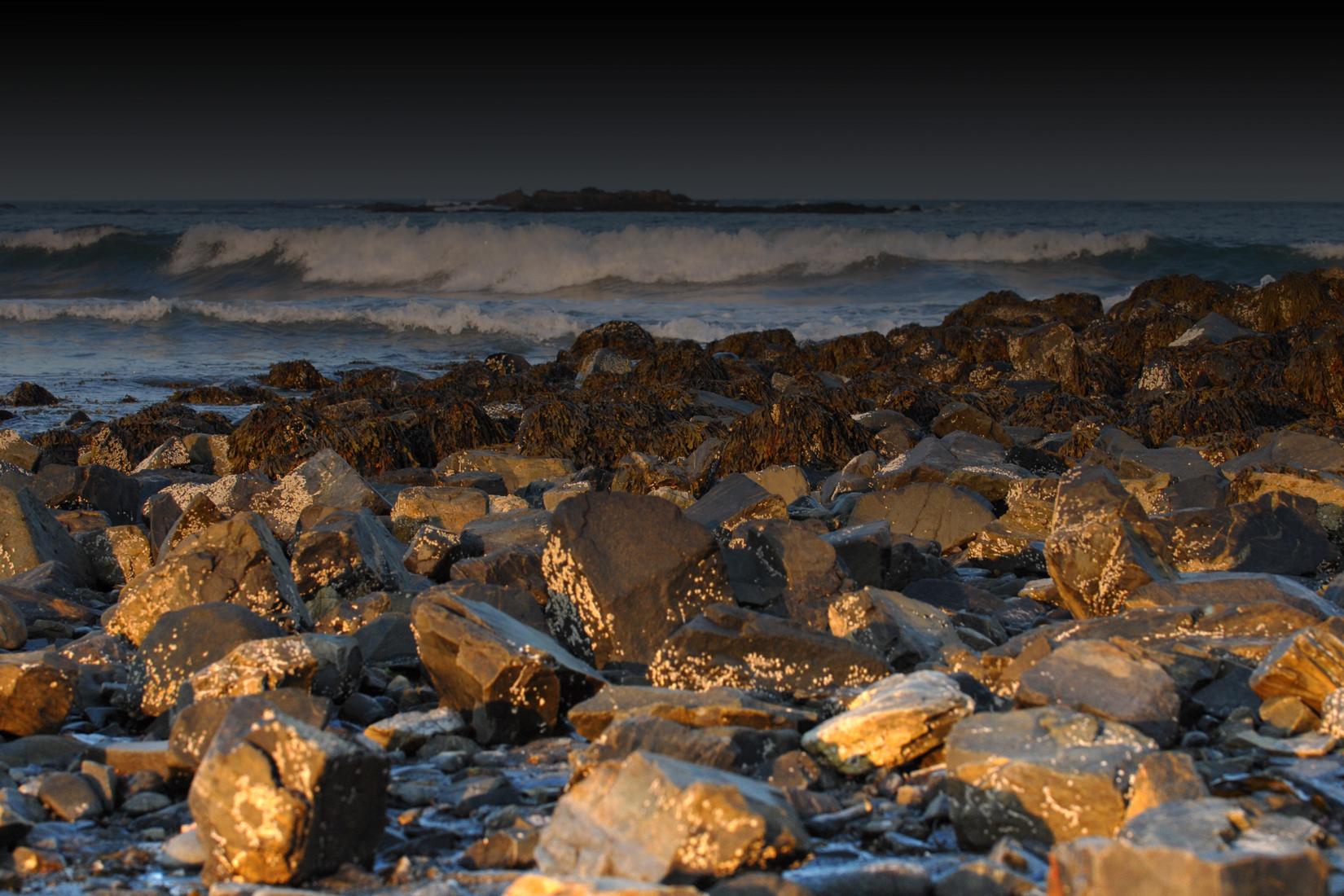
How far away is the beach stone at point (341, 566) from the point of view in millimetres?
3895

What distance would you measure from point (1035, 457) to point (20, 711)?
16.2 feet

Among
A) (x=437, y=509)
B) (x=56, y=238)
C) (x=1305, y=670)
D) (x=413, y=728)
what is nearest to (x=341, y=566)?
(x=413, y=728)

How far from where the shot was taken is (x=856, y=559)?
12.8 ft

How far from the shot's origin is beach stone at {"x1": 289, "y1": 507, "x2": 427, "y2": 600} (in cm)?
389

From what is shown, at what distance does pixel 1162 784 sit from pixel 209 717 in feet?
6.25

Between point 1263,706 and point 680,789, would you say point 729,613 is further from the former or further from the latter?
point 1263,706

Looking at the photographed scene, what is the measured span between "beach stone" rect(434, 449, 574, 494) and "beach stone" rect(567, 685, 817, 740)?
371 cm

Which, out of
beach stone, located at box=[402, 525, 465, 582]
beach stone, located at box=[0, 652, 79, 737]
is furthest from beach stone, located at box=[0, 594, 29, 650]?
beach stone, located at box=[402, 525, 465, 582]

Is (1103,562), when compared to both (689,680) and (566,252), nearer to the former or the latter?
(689,680)

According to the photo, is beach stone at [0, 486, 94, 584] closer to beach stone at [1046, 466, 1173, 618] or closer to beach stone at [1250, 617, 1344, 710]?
beach stone at [1046, 466, 1173, 618]

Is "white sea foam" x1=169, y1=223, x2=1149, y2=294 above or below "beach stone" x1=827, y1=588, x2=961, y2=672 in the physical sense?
above

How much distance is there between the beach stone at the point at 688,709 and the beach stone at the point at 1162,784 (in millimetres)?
734

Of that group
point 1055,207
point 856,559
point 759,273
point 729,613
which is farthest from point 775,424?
point 1055,207

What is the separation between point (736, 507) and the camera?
4688 millimetres
